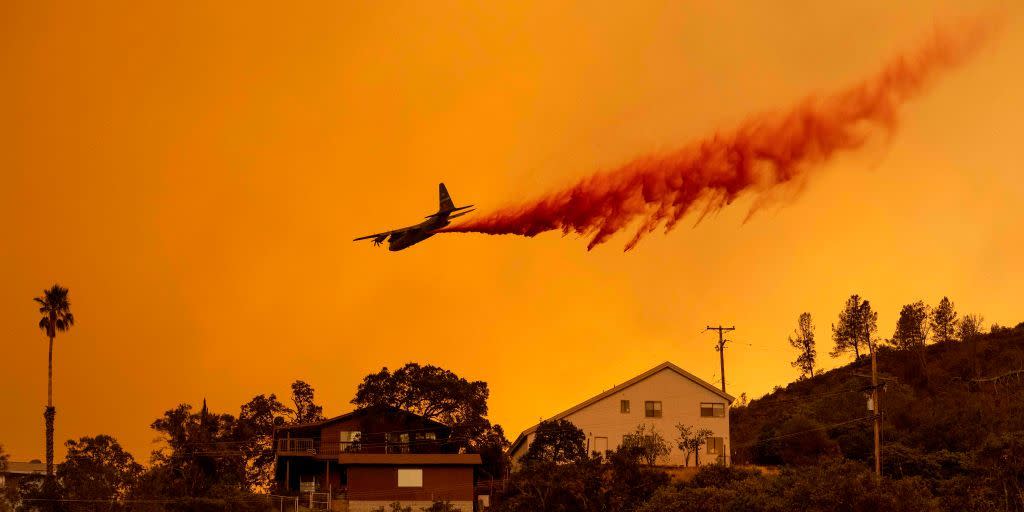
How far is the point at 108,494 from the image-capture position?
2148 inches

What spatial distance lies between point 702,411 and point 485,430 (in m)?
13.8

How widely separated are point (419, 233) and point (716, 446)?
1006 inches

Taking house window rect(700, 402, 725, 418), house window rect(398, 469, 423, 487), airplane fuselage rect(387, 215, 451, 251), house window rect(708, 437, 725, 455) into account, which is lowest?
house window rect(398, 469, 423, 487)

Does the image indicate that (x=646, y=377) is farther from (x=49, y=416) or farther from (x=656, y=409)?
(x=49, y=416)

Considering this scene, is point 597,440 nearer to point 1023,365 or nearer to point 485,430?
point 485,430

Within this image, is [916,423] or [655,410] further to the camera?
[655,410]

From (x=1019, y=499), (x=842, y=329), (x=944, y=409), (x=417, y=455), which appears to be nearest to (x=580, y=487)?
(x=417, y=455)

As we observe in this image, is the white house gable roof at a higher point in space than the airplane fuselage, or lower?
lower

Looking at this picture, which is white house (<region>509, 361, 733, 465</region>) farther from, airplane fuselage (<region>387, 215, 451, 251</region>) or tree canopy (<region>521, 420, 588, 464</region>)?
airplane fuselage (<region>387, 215, 451, 251</region>)

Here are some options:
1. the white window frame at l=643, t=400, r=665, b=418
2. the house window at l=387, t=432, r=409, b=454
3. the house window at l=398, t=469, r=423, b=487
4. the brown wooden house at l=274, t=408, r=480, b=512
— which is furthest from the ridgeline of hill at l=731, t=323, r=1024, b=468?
the house window at l=387, t=432, r=409, b=454

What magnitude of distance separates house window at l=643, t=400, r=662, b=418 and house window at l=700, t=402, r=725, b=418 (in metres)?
2.72

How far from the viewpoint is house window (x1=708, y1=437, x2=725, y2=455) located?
69.7 m

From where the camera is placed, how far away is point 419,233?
184 feet

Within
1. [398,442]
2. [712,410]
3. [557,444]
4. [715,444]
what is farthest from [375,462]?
[712,410]
